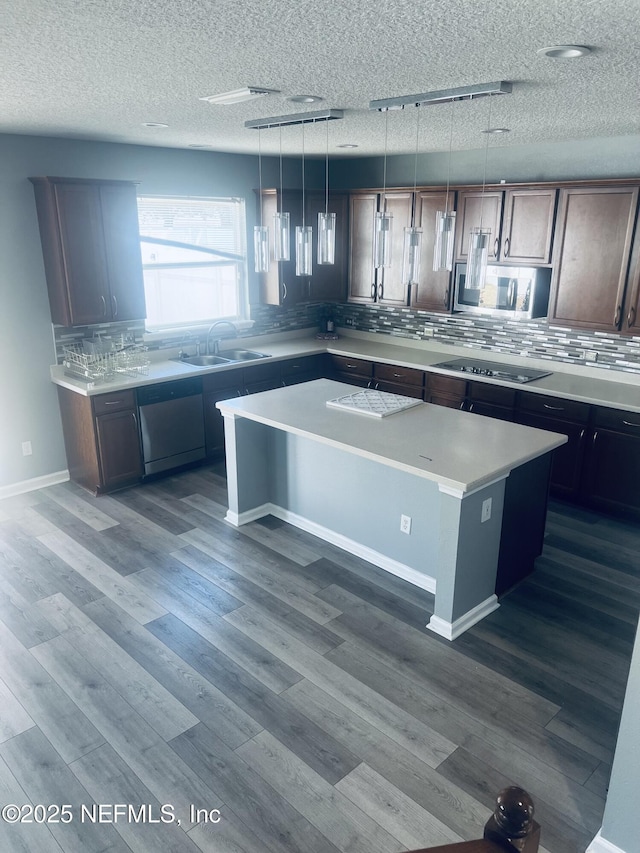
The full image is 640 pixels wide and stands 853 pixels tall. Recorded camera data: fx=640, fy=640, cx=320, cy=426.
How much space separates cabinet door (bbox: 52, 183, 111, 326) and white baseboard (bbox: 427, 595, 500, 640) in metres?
3.33

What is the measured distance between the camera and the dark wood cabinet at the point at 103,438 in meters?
4.76

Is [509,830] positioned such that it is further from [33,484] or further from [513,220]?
[33,484]

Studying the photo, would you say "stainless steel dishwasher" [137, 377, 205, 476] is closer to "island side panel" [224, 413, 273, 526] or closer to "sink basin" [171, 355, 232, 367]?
"sink basin" [171, 355, 232, 367]

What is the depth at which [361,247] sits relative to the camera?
6125mm

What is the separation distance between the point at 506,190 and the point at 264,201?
221 cm

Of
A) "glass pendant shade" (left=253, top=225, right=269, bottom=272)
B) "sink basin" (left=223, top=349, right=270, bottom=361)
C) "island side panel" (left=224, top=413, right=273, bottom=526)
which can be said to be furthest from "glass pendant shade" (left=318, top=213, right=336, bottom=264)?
"sink basin" (left=223, top=349, right=270, bottom=361)

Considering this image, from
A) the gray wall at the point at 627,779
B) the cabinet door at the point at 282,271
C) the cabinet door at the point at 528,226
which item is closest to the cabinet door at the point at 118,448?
the cabinet door at the point at 282,271

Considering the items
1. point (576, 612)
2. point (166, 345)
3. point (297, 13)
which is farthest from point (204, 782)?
point (166, 345)

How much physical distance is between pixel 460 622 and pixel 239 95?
2.75 m

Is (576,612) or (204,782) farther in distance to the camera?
(576,612)

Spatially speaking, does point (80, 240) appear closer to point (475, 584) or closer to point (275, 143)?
point (275, 143)

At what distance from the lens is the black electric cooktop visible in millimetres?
5000

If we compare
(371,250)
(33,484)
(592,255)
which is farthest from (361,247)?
(33,484)

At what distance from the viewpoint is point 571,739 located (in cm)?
262
